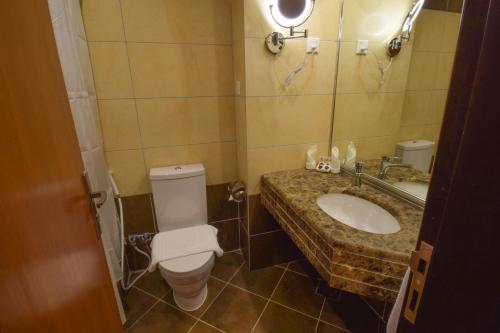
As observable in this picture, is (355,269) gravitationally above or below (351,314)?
above

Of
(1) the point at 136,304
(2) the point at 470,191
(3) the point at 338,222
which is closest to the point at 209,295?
(1) the point at 136,304

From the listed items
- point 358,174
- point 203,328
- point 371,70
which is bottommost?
point 203,328

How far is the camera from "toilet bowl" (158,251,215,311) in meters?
1.43

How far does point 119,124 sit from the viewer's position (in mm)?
1667

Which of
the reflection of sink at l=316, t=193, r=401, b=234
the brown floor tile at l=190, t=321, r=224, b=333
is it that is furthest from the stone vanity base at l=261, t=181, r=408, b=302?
the brown floor tile at l=190, t=321, r=224, b=333

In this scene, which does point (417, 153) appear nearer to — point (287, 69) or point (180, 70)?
point (287, 69)

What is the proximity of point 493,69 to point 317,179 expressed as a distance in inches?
53.2

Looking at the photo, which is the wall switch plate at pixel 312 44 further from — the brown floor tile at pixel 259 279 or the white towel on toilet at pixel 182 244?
the brown floor tile at pixel 259 279

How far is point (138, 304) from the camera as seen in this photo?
5.53 ft

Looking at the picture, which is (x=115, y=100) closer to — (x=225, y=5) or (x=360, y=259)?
(x=225, y=5)

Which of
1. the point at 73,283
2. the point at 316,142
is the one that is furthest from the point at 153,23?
the point at 73,283

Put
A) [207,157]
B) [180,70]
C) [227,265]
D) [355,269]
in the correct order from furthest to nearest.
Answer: [227,265] → [207,157] → [180,70] → [355,269]

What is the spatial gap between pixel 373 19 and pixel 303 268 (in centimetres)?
179

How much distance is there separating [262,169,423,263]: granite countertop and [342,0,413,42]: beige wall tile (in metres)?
0.89
